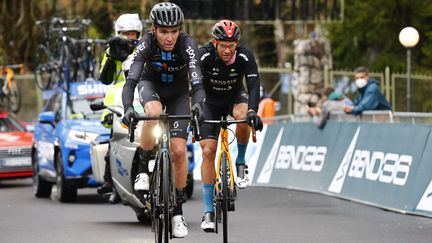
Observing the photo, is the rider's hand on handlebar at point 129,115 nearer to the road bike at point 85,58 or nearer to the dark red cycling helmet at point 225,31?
the dark red cycling helmet at point 225,31

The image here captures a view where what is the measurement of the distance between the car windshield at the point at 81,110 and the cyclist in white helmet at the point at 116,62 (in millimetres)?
3649

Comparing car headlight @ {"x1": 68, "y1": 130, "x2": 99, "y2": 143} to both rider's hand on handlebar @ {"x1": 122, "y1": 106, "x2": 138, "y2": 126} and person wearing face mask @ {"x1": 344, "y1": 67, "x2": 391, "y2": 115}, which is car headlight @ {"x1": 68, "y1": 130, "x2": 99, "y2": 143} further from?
rider's hand on handlebar @ {"x1": 122, "y1": 106, "x2": 138, "y2": 126}

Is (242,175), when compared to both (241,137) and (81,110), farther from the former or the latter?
(81,110)

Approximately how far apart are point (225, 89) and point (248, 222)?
2.89 meters

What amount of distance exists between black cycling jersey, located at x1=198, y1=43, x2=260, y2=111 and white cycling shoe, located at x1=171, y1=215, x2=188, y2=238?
1781 millimetres

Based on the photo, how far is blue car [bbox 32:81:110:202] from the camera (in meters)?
19.3

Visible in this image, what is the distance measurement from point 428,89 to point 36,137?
8.97 m

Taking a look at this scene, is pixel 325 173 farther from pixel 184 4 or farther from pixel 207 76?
pixel 184 4

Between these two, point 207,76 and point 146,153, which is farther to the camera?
point 207,76

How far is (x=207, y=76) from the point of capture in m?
13.6

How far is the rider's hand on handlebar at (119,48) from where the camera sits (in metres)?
16.4

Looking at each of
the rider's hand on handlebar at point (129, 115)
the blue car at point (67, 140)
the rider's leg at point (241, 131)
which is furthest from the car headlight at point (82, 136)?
the rider's hand on handlebar at point (129, 115)

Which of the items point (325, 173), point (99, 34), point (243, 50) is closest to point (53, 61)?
point (325, 173)

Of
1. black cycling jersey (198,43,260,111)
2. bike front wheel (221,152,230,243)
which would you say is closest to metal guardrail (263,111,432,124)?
black cycling jersey (198,43,260,111)
